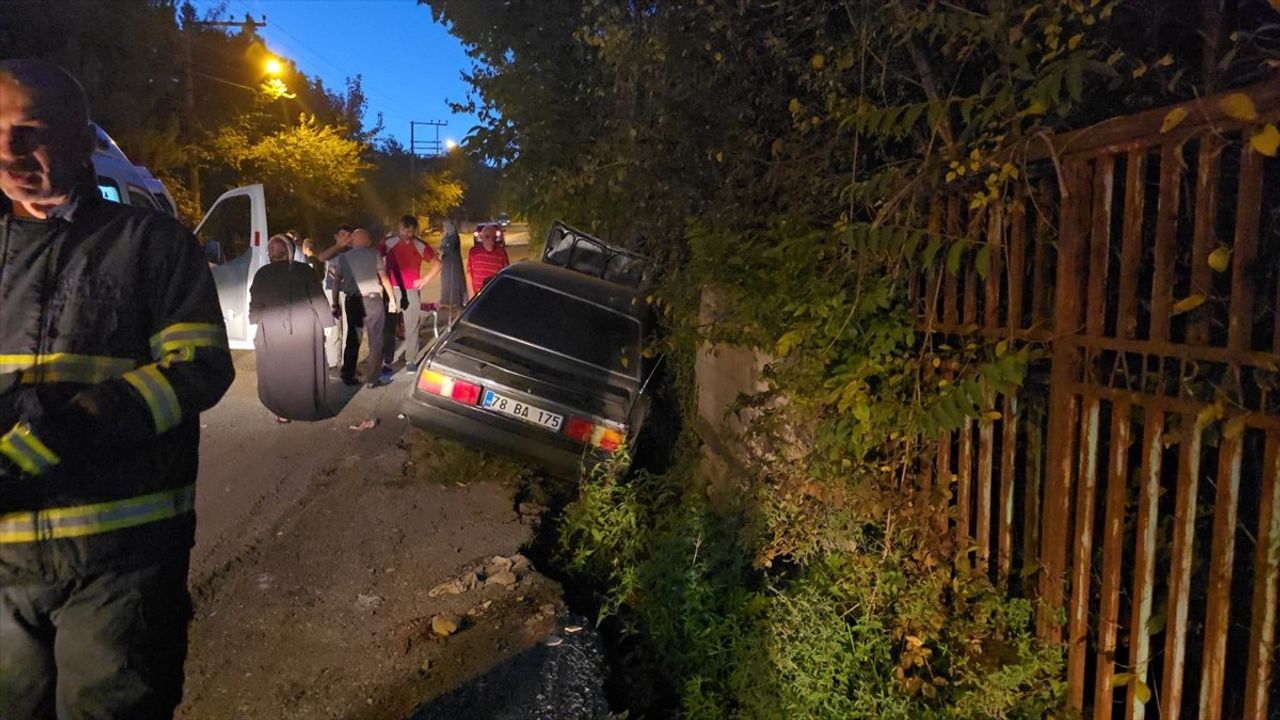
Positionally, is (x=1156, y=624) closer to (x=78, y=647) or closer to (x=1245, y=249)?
(x=1245, y=249)

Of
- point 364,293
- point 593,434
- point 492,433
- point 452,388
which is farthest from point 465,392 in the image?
point 364,293


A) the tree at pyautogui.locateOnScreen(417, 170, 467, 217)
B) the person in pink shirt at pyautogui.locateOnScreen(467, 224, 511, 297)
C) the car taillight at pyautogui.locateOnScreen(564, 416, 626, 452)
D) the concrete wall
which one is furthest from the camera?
the tree at pyautogui.locateOnScreen(417, 170, 467, 217)

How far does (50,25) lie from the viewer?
1733cm

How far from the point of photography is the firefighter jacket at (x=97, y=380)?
193 cm

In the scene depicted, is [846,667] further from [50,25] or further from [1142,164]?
[50,25]

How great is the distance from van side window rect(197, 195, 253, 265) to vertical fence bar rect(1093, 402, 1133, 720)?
9.73 m

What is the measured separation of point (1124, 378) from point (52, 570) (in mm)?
2844

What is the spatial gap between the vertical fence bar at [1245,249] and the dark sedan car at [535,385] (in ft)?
13.2

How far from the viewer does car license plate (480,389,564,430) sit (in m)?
5.80

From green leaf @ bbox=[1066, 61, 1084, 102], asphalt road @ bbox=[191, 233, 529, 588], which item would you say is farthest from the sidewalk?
green leaf @ bbox=[1066, 61, 1084, 102]

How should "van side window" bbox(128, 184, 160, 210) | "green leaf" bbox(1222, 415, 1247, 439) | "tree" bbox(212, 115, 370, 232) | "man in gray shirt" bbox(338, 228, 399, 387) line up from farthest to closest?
"tree" bbox(212, 115, 370, 232) < "man in gray shirt" bbox(338, 228, 399, 387) < "van side window" bbox(128, 184, 160, 210) < "green leaf" bbox(1222, 415, 1247, 439)

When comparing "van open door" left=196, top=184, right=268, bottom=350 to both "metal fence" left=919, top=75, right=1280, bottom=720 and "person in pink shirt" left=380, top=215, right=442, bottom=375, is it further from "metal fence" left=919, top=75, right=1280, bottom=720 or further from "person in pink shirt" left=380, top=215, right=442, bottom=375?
"metal fence" left=919, top=75, right=1280, bottom=720

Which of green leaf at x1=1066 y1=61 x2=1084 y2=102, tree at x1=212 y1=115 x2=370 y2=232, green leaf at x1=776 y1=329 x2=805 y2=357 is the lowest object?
green leaf at x1=776 y1=329 x2=805 y2=357

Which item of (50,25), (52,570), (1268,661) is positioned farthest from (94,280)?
(50,25)
